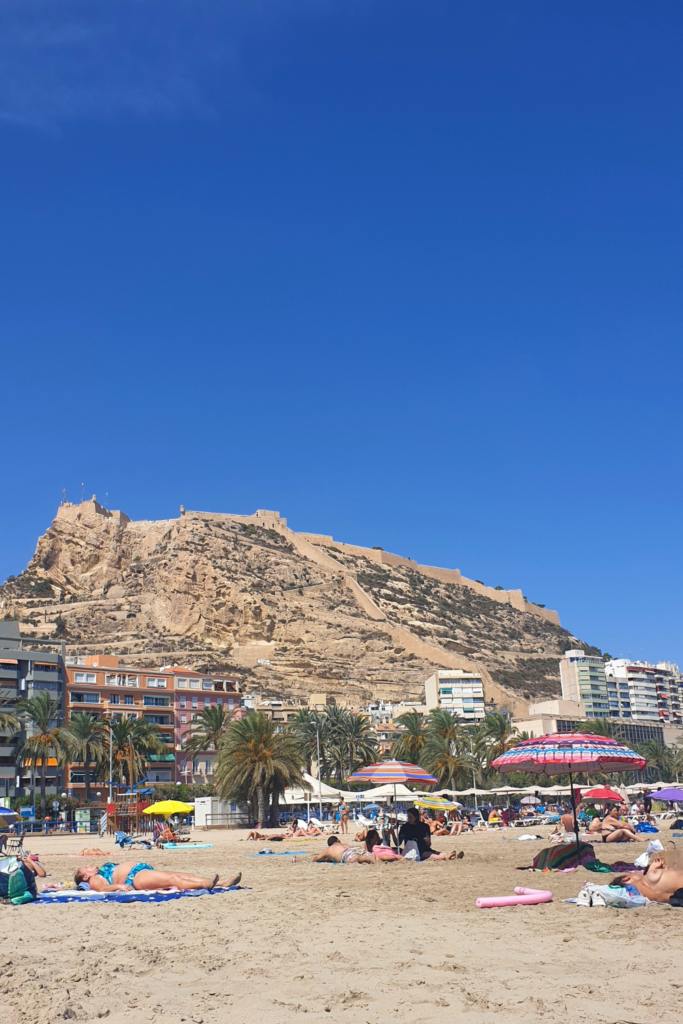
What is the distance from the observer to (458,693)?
108 m

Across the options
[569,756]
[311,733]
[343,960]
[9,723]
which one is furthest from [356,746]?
[343,960]

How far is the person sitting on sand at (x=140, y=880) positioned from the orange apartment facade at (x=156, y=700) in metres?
54.5

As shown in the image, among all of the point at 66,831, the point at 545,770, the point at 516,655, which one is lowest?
the point at 66,831

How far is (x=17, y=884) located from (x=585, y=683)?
127m

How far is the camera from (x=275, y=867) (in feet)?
67.1

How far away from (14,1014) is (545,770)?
11187mm

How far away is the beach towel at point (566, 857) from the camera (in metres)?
16.0

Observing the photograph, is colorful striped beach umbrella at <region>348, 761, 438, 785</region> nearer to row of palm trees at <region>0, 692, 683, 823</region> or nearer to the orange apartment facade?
row of palm trees at <region>0, 692, 683, 823</region>

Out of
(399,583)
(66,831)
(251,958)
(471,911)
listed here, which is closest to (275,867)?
(471,911)

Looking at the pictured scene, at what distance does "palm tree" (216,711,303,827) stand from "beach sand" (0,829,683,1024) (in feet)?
83.4

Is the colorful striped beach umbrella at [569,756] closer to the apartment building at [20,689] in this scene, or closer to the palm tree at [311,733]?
the palm tree at [311,733]

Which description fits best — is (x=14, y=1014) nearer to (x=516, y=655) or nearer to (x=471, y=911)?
(x=471, y=911)

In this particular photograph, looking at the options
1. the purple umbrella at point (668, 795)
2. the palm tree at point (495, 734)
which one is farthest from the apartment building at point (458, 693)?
the purple umbrella at point (668, 795)

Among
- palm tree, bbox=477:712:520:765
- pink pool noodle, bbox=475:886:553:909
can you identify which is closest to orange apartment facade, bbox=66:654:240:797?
palm tree, bbox=477:712:520:765
